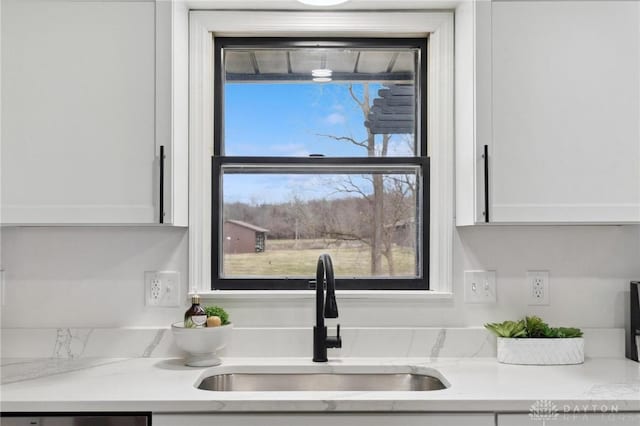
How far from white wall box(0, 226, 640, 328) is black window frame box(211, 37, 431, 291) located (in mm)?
108

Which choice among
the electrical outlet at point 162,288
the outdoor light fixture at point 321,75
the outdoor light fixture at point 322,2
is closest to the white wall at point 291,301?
the electrical outlet at point 162,288

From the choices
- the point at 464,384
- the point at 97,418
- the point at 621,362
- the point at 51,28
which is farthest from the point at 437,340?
the point at 51,28

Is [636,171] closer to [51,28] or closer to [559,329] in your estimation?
[559,329]

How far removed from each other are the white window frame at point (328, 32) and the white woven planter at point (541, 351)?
30 centimetres

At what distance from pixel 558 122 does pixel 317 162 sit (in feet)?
2.85

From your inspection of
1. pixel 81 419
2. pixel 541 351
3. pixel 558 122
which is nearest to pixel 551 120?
pixel 558 122

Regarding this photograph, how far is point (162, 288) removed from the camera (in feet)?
7.13

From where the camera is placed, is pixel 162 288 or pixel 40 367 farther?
pixel 162 288

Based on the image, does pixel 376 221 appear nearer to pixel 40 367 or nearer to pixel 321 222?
pixel 321 222

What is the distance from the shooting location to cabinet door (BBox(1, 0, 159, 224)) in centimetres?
189

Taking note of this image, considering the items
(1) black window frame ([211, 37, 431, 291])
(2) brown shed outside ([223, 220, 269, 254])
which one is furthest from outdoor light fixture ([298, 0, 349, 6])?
(2) brown shed outside ([223, 220, 269, 254])

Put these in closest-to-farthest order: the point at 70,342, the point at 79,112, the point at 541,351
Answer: the point at 79,112 < the point at 541,351 < the point at 70,342

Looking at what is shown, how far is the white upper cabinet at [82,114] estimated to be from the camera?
74.5 inches

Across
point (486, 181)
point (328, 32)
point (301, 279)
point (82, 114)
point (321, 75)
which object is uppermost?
point (328, 32)
